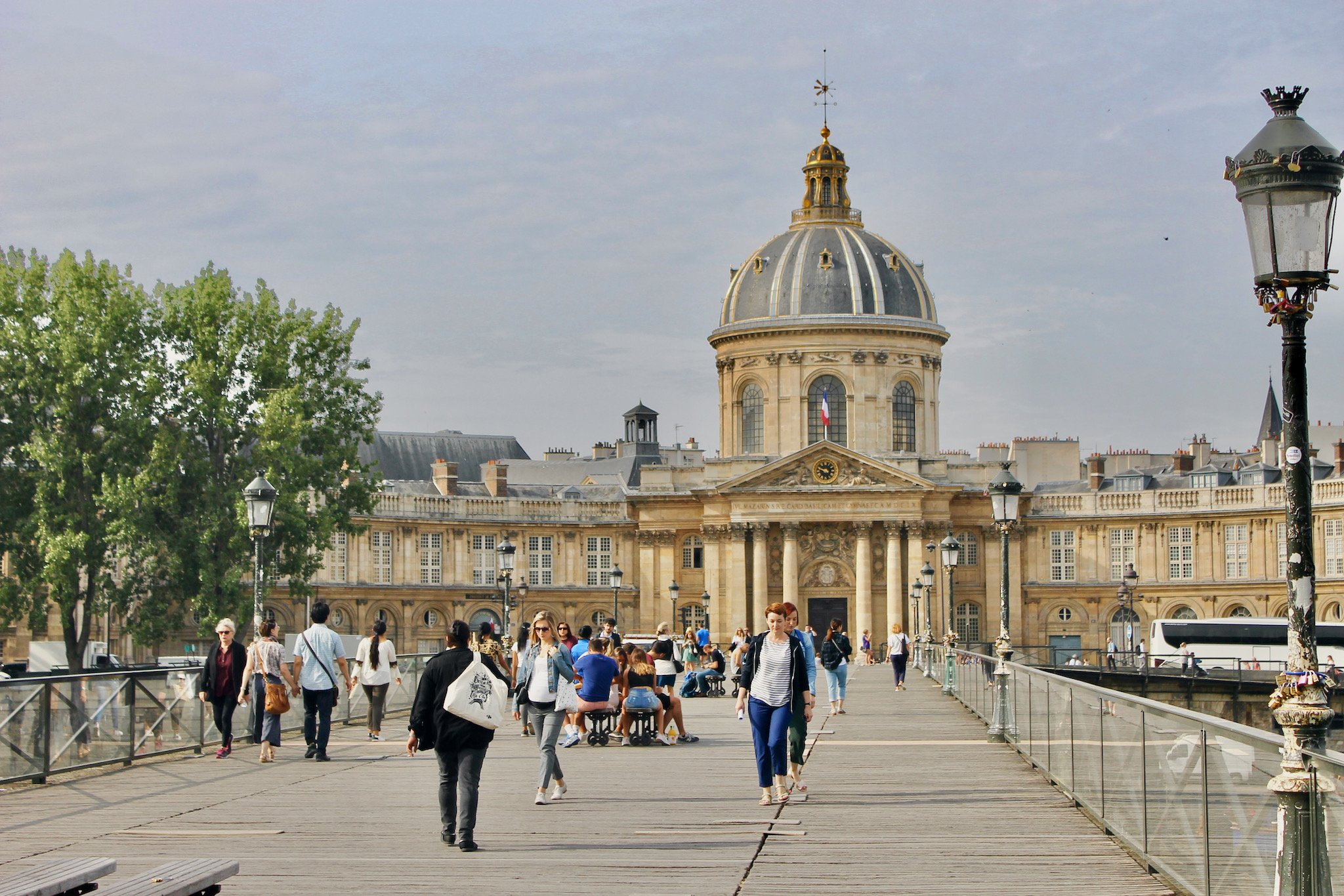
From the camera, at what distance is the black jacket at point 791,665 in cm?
1680

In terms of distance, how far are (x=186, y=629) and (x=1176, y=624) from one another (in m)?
40.5

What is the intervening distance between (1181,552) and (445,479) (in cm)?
3486

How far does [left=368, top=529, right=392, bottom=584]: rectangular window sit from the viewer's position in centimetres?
8569

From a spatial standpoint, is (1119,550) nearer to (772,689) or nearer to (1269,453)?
(1269,453)

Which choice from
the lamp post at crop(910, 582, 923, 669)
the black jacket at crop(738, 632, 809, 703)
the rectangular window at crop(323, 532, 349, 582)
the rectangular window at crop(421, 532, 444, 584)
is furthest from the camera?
the rectangular window at crop(421, 532, 444, 584)

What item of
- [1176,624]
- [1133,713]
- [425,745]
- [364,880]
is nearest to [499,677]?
[425,745]

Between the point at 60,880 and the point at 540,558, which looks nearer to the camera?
the point at 60,880

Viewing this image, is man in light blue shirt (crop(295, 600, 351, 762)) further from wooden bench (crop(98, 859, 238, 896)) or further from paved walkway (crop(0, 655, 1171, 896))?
wooden bench (crop(98, 859, 238, 896))

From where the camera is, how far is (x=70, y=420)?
180ft

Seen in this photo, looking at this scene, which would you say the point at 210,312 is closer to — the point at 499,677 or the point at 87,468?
the point at 87,468

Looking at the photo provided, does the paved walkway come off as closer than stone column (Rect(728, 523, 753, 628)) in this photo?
Yes

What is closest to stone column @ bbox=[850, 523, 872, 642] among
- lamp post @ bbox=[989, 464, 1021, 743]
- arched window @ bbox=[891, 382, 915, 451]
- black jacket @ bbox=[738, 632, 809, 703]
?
arched window @ bbox=[891, 382, 915, 451]

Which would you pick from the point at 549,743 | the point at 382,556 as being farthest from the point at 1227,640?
the point at 549,743

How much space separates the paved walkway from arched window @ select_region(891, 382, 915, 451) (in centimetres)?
6455
